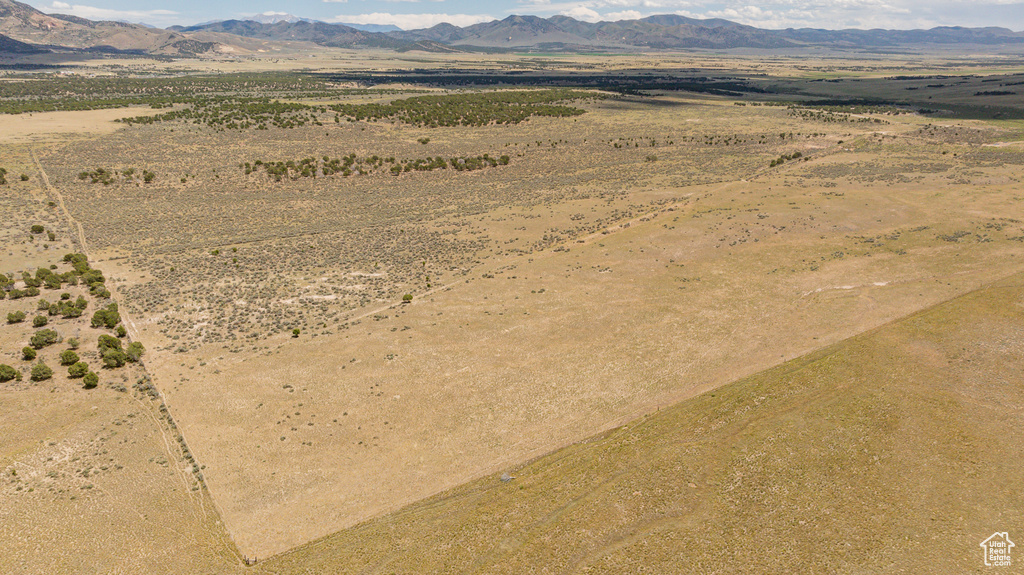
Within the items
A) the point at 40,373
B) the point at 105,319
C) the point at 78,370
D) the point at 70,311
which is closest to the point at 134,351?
the point at 78,370

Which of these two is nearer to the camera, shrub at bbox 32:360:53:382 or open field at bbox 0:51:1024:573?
open field at bbox 0:51:1024:573

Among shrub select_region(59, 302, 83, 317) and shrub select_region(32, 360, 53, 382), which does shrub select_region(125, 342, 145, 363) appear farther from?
shrub select_region(59, 302, 83, 317)

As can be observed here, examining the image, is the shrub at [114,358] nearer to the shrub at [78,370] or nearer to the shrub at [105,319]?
the shrub at [78,370]

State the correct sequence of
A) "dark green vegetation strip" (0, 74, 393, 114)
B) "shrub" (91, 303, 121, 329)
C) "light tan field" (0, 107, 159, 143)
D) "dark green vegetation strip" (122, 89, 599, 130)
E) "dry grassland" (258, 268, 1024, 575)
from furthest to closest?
"dark green vegetation strip" (0, 74, 393, 114) < "dark green vegetation strip" (122, 89, 599, 130) < "light tan field" (0, 107, 159, 143) < "shrub" (91, 303, 121, 329) < "dry grassland" (258, 268, 1024, 575)

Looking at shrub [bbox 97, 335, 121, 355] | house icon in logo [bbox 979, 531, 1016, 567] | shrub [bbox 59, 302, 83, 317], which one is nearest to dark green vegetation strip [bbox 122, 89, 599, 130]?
shrub [bbox 59, 302, 83, 317]

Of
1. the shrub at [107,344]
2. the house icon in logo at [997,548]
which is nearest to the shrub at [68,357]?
the shrub at [107,344]

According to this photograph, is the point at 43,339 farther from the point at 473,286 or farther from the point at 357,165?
Result: the point at 357,165

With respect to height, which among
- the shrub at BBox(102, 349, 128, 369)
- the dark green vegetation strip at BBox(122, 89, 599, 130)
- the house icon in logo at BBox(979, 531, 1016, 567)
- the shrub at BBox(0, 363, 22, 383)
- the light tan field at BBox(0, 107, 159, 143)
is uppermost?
the dark green vegetation strip at BBox(122, 89, 599, 130)
